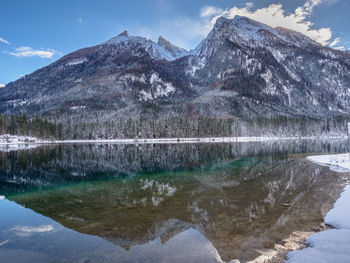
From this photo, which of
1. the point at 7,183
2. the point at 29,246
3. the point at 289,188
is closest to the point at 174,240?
the point at 29,246

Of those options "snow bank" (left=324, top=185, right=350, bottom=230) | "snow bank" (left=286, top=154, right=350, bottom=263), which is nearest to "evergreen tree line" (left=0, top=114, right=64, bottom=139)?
"snow bank" (left=324, top=185, right=350, bottom=230)

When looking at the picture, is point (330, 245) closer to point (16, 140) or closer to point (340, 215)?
point (340, 215)

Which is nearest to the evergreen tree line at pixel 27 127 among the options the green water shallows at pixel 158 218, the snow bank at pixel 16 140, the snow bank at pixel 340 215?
the snow bank at pixel 16 140

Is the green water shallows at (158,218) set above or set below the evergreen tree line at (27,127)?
below

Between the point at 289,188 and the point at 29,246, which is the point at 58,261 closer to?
the point at 29,246

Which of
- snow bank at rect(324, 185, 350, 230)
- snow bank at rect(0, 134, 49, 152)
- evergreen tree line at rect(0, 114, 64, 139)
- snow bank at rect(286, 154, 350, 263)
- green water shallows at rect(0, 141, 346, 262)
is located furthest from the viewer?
evergreen tree line at rect(0, 114, 64, 139)

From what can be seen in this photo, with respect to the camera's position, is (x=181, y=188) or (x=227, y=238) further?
(x=181, y=188)

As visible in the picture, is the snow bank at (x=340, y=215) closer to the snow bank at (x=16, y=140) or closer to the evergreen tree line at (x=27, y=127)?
the snow bank at (x=16, y=140)

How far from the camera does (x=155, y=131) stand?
16712 centimetres

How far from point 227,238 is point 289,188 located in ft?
43.6

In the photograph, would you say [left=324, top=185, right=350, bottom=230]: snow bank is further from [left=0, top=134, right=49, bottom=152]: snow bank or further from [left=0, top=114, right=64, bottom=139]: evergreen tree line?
[left=0, top=114, right=64, bottom=139]: evergreen tree line

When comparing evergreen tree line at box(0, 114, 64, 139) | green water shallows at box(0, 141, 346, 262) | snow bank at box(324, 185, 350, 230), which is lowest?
green water shallows at box(0, 141, 346, 262)

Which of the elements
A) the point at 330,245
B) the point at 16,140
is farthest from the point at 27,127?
the point at 330,245

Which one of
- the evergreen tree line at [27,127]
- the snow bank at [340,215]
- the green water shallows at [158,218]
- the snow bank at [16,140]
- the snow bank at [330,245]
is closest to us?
the snow bank at [330,245]
